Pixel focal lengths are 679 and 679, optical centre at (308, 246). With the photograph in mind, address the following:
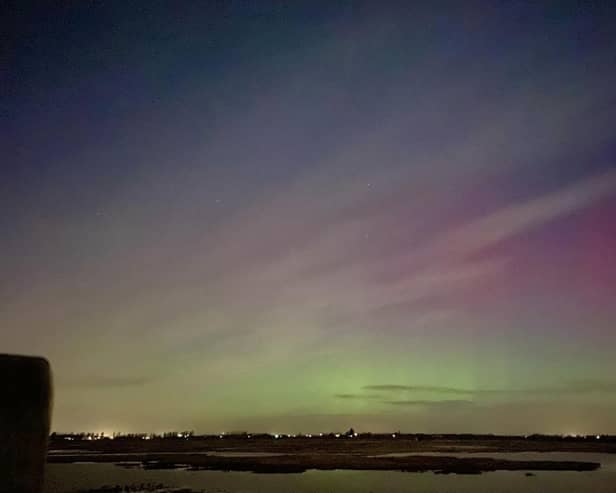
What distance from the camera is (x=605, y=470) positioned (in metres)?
56.6

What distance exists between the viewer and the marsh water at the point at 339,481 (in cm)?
3997

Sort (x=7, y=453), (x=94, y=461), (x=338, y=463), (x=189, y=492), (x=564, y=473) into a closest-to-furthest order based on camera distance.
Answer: (x=7, y=453) < (x=189, y=492) < (x=564, y=473) < (x=338, y=463) < (x=94, y=461)

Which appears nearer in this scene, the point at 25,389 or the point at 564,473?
the point at 25,389

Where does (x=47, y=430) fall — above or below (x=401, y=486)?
above

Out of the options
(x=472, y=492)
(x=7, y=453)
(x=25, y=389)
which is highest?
(x=25, y=389)

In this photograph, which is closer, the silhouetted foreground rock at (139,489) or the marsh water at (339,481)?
the silhouetted foreground rock at (139,489)

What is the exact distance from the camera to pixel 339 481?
45188 millimetres

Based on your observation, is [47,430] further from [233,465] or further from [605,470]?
[605,470]

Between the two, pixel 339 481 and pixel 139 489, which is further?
pixel 339 481

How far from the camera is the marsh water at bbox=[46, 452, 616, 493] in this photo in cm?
3997

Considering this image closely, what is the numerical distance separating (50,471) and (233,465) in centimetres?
1469

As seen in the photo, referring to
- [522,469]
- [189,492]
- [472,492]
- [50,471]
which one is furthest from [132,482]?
[522,469]

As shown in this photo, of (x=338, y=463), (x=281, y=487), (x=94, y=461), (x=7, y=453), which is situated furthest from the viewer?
(x=94, y=461)

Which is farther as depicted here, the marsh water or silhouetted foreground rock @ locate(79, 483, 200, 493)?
the marsh water
